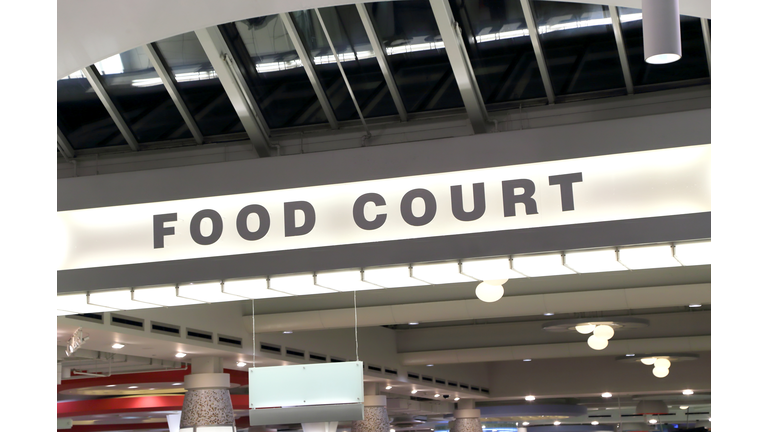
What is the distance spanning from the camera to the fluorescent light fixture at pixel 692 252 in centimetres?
407

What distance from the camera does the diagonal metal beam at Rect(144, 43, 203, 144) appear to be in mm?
5422

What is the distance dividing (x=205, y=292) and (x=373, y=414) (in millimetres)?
11647

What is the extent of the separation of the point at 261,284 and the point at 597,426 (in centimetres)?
2409

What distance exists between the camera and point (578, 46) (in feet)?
16.5

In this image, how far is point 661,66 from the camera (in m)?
5.09

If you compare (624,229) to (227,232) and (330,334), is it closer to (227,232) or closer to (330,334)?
(227,232)

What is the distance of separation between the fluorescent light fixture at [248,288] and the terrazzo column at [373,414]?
11307mm

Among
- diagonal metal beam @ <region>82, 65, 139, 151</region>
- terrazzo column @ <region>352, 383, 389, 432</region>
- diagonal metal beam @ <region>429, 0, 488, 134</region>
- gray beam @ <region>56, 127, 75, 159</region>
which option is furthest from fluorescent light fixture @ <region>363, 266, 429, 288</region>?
terrazzo column @ <region>352, 383, 389, 432</region>

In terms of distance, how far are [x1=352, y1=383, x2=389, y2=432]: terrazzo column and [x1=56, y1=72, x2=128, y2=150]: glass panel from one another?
1071cm

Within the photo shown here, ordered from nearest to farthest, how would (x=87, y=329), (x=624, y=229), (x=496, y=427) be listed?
(x=624, y=229)
(x=87, y=329)
(x=496, y=427)

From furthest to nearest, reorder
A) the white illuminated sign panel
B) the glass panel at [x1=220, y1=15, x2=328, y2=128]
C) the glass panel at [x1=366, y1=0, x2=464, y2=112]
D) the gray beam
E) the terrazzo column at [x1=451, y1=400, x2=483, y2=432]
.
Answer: the terrazzo column at [x1=451, y1=400, x2=483, y2=432], the gray beam, the glass panel at [x1=220, y1=15, x2=328, y2=128], the glass panel at [x1=366, y1=0, x2=464, y2=112], the white illuminated sign panel

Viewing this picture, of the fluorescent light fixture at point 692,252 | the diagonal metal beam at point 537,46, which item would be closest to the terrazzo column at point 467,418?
the diagonal metal beam at point 537,46

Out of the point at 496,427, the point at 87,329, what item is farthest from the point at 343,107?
the point at 496,427

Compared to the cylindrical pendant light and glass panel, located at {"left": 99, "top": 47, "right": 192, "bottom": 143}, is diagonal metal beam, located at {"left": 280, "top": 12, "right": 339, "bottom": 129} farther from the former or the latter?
the cylindrical pendant light
